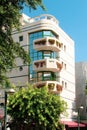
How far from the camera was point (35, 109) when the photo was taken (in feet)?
100

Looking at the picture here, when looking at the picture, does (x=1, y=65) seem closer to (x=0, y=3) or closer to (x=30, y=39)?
(x=0, y=3)

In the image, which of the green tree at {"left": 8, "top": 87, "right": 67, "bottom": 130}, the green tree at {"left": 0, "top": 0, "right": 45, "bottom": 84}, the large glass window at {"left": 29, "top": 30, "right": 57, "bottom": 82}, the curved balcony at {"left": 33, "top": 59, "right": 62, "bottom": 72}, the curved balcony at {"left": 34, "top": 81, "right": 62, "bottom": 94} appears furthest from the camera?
the large glass window at {"left": 29, "top": 30, "right": 57, "bottom": 82}

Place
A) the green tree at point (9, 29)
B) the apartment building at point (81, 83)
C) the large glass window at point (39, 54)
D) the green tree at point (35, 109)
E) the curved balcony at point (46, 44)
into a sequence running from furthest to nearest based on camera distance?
the apartment building at point (81, 83) → the large glass window at point (39, 54) → the curved balcony at point (46, 44) → the green tree at point (35, 109) → the green tree at point (9, 29)

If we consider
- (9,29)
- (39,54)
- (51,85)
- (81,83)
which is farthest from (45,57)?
(9,29)

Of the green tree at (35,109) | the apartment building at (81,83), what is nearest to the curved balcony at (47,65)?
the apartment building at (81,83)

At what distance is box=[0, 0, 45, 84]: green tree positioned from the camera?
45.9ft

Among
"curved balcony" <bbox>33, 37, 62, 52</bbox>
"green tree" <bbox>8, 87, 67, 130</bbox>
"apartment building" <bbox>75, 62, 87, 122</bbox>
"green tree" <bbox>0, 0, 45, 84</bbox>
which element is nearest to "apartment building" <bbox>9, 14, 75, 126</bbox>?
"curved balcony" <bbox>33, 37, 62, 52</bbox>

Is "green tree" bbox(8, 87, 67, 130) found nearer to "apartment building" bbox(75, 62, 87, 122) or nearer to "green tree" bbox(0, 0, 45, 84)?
Result: "green tree" bbox(0, 0, 45, 84)

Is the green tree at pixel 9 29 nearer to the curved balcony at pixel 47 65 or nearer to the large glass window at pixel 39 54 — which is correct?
the curved balcony at pixel 47 65

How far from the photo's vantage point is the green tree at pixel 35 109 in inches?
1185

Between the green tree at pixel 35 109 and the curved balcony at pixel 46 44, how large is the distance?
16.4 m

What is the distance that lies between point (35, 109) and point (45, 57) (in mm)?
18021

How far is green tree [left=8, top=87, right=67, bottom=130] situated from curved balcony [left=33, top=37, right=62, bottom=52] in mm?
16389

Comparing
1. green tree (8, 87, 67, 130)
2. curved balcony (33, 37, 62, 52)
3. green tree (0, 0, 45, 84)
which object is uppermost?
curved balcony (33, 37, 62, 52)
